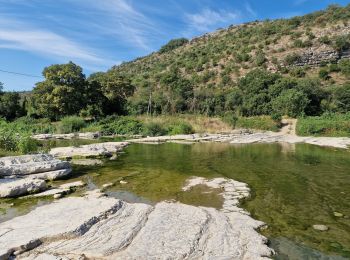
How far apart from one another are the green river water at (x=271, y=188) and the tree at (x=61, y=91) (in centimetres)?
3177

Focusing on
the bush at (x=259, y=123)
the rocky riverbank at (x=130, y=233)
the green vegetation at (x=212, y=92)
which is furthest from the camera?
the green vegetation at (x=212, y=92)

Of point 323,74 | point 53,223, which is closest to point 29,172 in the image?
point 53,223

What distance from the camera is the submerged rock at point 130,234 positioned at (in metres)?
7.36

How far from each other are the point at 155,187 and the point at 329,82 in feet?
206

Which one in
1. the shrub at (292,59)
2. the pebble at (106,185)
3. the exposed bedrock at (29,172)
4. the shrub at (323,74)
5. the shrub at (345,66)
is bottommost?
the pebble at (106,185)

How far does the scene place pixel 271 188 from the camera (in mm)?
14586

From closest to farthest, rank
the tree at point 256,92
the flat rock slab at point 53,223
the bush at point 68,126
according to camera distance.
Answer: the flat rock slab at point 53,223, the bush at point 68,126, the tree at point 256,92

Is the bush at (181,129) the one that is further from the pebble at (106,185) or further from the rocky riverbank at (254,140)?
the pebble at (106,185)

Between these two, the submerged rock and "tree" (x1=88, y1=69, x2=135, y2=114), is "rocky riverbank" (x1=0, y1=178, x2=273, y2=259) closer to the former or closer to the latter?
the submerged rock

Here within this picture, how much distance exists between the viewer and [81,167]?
19.2 meters

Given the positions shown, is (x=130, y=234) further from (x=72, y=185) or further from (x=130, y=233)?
(x=72, y=185)

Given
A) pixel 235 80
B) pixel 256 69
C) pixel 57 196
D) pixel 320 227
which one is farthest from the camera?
pixel 235 80

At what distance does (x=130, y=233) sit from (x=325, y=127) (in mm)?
39844

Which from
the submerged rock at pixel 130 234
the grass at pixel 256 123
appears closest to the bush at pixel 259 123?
the grass at pixel 256 123
